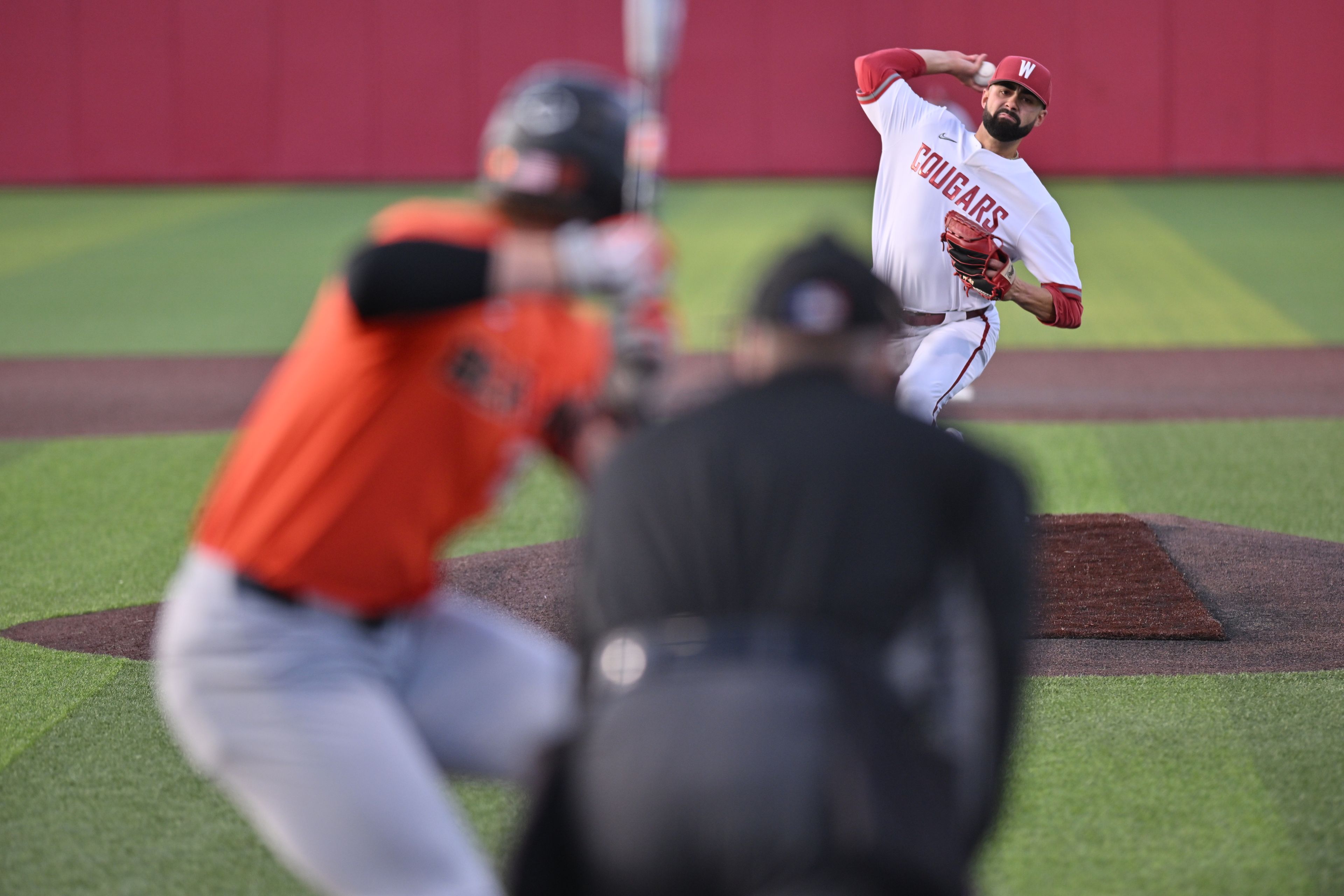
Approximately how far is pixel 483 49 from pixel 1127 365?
1461cm

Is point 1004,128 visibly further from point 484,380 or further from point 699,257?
point 699,257

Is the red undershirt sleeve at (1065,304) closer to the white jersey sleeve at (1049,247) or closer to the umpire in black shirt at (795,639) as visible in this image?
the white jersey sleeve at (1049,247)

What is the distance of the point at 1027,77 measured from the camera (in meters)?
6.97

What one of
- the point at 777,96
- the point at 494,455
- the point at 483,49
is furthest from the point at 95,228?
the point at 494,455

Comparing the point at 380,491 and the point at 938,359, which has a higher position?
the point at 380,491

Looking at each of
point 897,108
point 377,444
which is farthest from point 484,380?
point 897,108

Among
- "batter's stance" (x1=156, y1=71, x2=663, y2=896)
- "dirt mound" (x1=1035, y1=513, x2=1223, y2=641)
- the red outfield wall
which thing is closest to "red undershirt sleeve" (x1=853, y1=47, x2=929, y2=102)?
"dirt mound" (x1=1035, y1=513, x2=1223, y2=641)

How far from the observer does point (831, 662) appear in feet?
7.70

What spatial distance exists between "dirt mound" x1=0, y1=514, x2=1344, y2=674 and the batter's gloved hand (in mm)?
3545

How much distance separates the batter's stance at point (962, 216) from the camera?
22.8ft

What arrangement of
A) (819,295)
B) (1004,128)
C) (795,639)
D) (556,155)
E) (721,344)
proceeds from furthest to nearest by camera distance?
(721,344)
(1004,128)
(556,155)
(819,295)
(795,639)

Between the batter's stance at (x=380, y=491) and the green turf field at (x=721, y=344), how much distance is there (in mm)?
605

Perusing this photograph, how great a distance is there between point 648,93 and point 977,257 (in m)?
3.48

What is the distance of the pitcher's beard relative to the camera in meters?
7.08
